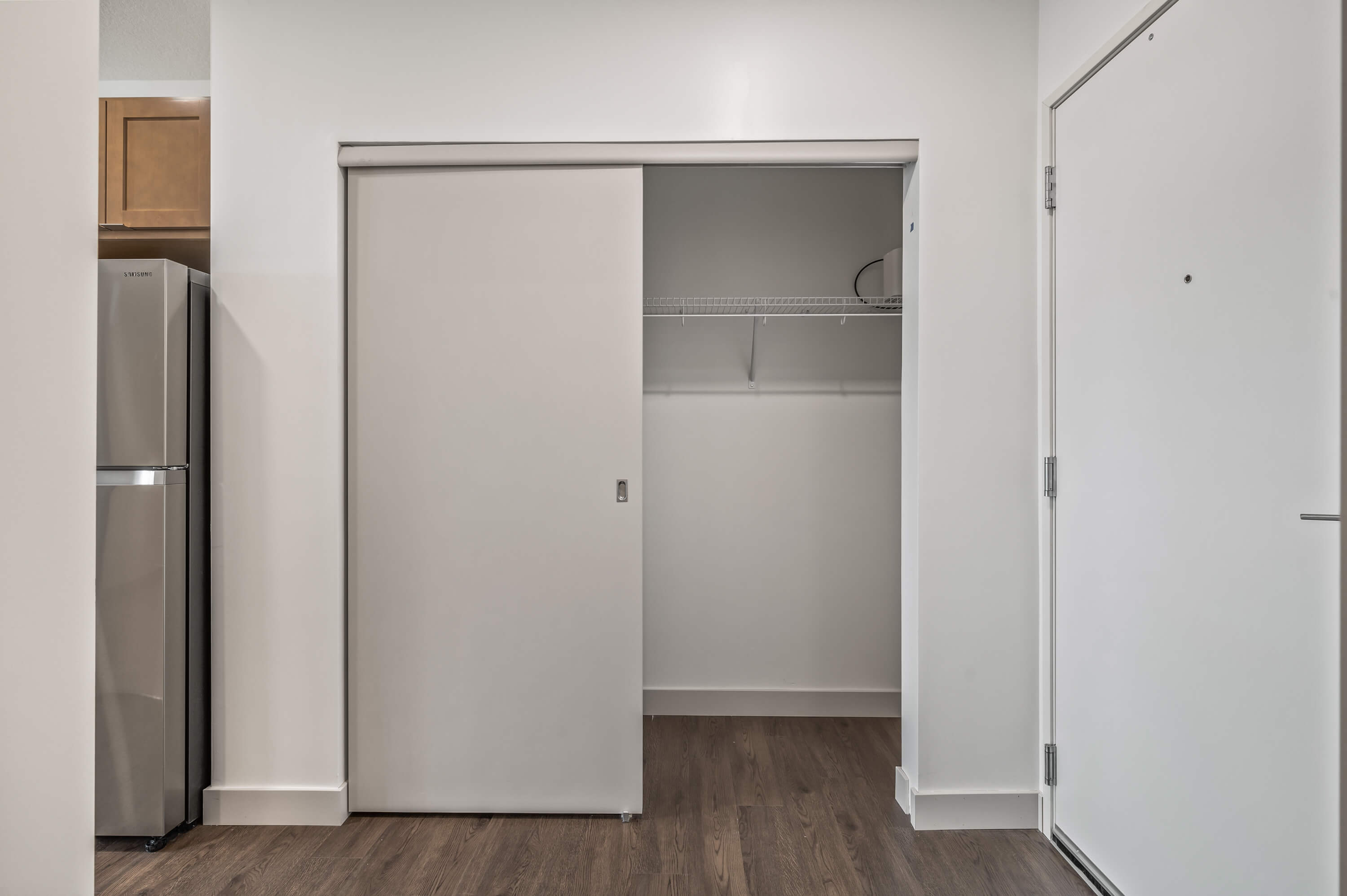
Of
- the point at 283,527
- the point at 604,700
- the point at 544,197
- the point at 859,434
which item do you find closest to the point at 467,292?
the point at 544,197

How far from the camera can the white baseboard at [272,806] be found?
2.35 metres

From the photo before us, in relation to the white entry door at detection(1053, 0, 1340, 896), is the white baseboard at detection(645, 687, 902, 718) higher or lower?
lower

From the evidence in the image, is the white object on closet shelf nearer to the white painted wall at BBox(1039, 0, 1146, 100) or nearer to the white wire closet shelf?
the white wire closet shelf

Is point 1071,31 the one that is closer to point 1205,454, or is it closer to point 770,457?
point 1205,454

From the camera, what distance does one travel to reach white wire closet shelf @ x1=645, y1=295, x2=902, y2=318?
3201mm

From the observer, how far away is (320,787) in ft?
7.75

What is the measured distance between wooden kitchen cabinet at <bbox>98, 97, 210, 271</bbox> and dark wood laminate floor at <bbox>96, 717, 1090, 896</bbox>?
189 cm

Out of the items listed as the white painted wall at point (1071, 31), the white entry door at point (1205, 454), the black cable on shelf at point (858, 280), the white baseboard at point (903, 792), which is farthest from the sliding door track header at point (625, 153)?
the white baseboard at point (903, 792)

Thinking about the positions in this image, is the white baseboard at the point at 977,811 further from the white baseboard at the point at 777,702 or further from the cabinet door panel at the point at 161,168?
the cabinet door panel at the point at 161,168

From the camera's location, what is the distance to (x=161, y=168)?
2451 millimetres

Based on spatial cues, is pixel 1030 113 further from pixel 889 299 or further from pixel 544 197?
pixel 544 197

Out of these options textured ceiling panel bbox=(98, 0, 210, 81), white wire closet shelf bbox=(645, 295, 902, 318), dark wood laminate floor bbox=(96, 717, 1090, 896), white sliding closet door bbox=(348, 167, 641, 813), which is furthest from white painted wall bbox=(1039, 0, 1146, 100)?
textured ceiling panel bbox=(98, 0, 210, 81)

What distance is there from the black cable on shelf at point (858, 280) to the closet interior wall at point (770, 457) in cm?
2

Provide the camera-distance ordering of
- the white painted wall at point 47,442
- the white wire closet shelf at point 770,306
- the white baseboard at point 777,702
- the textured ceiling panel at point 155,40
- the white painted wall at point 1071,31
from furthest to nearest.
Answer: the white baseboard at point 777,702, the white wire closet shelf at point 770,306, the textured ceiling panel at point 155,40, the white painted wall at point 1071,31, the white painted wall at point 47,442
